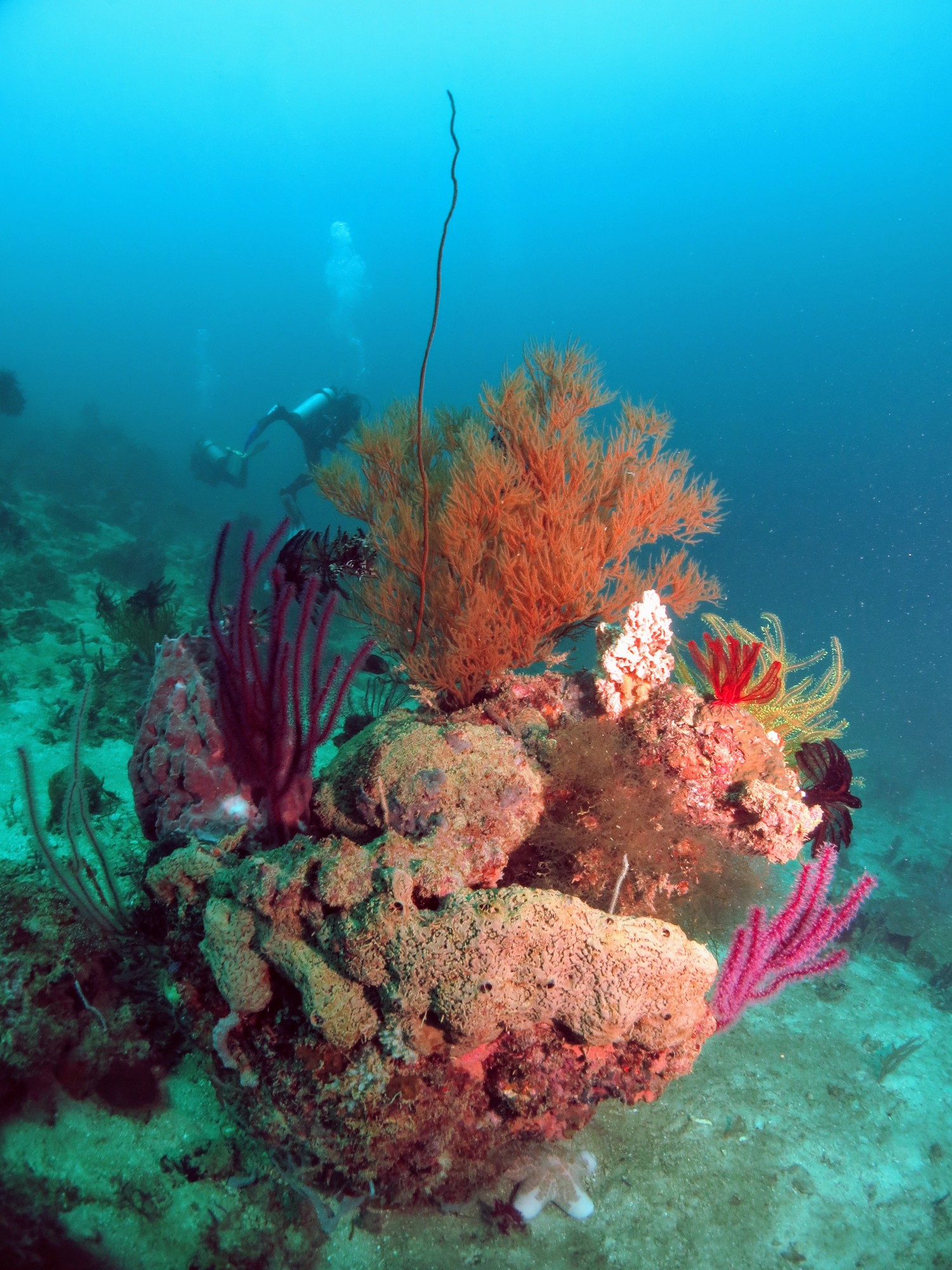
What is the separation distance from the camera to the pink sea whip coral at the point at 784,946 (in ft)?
9.52

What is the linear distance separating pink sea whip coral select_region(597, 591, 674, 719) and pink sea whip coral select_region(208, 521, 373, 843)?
66.1 inches

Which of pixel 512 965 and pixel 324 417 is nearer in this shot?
pixel 512 965

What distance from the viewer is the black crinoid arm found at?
4.12m

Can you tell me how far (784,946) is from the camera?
123 inches

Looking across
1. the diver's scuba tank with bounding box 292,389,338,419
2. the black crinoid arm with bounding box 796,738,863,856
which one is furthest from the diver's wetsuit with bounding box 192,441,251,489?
the black crinoid arm with bounding box 796,738,863,856

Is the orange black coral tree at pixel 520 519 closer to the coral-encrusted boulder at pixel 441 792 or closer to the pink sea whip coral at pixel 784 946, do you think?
the coral-encrusted boulder at pixel 441 792

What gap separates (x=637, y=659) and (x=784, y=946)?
1.82m

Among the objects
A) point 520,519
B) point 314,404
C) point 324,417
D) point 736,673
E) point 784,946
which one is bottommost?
point 784,946

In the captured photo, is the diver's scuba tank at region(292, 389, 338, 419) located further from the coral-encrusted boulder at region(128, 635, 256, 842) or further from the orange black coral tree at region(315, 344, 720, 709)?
the coral-encrusted boulder at region(128, 635, 256, 842)

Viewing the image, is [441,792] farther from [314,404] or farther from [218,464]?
[218,464]

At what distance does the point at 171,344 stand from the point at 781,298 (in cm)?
10346

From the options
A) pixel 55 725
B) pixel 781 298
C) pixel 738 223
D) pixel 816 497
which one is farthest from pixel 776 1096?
pixel 738 223

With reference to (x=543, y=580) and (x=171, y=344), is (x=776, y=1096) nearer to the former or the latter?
(x=543, y=580)

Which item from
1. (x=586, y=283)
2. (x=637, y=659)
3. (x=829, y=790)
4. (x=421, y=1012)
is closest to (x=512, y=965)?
(x=421, y=1012)
